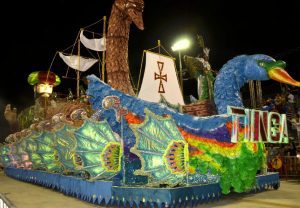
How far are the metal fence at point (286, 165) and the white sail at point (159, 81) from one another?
4.40 m

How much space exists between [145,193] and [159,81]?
7.96 metres

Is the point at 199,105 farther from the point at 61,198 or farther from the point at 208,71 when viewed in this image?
the point at 61,198

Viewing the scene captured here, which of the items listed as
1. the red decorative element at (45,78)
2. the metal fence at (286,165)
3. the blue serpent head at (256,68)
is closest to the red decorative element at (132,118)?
the blue serpent head at (256,68)

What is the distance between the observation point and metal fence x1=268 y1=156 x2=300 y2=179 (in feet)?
32.2

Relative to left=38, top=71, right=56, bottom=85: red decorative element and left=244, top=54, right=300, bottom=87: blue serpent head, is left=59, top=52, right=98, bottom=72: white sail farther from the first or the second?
left=244, top=54, right=300, bottom=87: blue serpent head

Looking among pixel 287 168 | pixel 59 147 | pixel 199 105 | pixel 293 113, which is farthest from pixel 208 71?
pixel 59 147

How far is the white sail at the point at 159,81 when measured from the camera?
40.1 feet

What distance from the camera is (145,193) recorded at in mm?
5277

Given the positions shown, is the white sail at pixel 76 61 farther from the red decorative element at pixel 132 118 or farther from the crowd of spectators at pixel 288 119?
the red decorative element at pixel 132 118

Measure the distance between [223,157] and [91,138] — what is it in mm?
2495

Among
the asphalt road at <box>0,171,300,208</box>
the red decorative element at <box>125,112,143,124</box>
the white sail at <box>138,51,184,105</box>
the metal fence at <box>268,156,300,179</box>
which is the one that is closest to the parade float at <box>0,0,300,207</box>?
the red decorative element at <box>125,112,143,124</box>

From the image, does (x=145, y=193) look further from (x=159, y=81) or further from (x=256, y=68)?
(x=159, y=81)

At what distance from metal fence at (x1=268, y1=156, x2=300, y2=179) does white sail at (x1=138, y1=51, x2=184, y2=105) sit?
440 cm

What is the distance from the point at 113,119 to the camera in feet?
20.7
